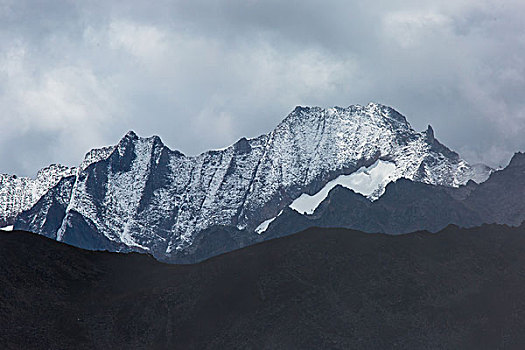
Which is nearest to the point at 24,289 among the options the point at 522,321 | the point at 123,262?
the point at 123,262

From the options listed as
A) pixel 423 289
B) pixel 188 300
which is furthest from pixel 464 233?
pixel 188 300

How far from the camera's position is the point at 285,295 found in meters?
150

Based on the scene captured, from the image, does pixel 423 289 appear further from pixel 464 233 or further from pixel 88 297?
pixel 88 297

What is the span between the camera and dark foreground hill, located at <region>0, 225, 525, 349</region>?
138750 millimetres

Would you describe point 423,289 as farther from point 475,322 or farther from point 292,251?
point 292,251

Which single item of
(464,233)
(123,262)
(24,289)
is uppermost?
(464,233)

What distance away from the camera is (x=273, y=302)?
149 m

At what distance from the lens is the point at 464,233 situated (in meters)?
173

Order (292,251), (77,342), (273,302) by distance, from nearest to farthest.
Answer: (77,342) < (273,302) < (292,251)

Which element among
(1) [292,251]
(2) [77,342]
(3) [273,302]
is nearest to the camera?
(2) [77,342]

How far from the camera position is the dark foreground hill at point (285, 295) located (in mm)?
138750

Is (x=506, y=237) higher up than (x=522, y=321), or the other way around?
(x=506, y=237)

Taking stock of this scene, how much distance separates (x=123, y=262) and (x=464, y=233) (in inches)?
2487

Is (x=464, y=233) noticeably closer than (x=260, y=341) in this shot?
No
